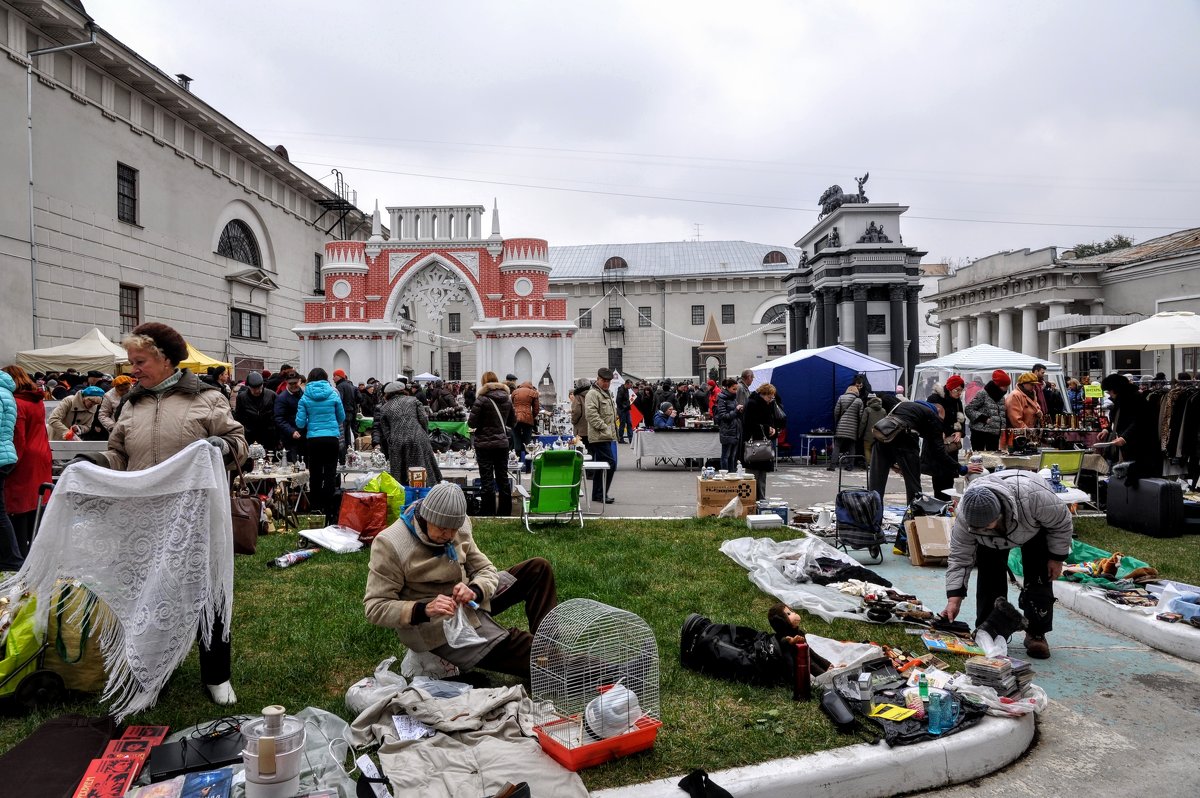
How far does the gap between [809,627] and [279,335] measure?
2765 cm

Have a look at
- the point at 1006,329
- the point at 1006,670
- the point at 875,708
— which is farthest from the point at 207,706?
the point at 1006,329

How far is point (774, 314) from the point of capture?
43656 millimetres

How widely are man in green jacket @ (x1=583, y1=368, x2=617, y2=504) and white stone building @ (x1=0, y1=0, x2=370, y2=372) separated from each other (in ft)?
41.7

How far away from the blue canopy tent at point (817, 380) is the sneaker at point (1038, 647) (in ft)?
42.0

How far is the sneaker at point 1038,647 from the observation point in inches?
209

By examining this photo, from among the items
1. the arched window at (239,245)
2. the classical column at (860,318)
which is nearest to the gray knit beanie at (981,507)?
the arched window at (239,245)

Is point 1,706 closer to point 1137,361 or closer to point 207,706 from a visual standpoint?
point 207,706

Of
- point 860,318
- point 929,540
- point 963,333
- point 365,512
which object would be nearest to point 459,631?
point 365,512

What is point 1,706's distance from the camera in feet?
12.9

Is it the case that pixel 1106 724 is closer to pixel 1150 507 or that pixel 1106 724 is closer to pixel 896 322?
pixel 1150 507

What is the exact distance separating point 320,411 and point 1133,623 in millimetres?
8510

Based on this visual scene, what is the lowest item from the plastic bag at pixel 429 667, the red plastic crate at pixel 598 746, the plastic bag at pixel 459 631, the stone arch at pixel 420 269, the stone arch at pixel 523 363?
the red plastic crate at pixel 598 746

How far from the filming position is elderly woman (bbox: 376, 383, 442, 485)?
9828 millimetres

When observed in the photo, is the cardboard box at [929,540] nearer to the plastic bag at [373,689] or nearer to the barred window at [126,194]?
the plastic bag at [373,689]
